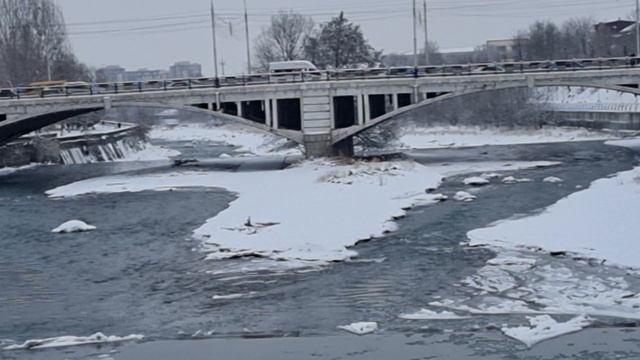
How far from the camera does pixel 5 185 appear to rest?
52375 millimetres

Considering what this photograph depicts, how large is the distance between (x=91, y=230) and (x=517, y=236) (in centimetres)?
1459

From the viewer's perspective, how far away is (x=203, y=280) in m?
23.0

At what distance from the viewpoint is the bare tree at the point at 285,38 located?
106375 mm

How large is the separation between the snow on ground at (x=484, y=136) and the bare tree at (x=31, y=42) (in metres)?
35.8

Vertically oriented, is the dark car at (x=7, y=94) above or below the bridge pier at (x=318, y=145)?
above

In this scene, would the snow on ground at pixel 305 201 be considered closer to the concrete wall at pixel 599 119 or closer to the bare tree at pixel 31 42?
the concrete wall at pixel 599 119

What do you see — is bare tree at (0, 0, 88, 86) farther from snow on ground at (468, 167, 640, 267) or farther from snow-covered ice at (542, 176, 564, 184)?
snow on ground at (468, 167, 640, 267)

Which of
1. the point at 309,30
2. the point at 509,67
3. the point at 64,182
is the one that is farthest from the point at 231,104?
the point at 309,30

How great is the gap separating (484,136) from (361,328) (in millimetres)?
62800

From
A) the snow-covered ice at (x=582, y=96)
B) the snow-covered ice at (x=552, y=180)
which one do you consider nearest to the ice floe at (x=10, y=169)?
the snow-covered ice at (x=552, y=180)

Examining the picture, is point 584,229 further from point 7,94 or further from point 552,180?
point 7,94

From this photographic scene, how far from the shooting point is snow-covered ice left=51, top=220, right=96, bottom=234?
106 feet

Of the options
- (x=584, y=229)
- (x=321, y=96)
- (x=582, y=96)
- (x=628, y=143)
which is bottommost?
(x=628, y=143)

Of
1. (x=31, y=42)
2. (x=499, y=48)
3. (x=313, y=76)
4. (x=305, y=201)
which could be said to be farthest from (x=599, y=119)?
(x=499, y=48)
